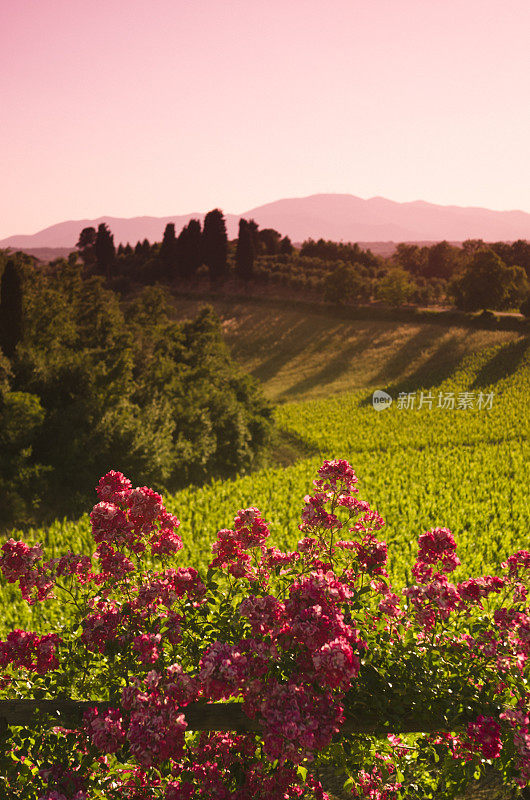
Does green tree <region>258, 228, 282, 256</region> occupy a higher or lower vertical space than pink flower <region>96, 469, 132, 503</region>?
higher

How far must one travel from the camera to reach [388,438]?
3319 centimetres

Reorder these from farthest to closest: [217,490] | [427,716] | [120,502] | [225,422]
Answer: [225,422] → [217,490] → [120,502] → [427,716]

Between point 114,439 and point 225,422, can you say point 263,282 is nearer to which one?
point 225,422

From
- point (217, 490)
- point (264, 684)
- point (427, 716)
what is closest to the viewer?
point (264, 684)

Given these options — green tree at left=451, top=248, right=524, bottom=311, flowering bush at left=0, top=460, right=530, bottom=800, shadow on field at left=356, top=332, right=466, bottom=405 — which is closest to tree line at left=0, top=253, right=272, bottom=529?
shadow on field at left=356, top=332, right=466, bottom=405

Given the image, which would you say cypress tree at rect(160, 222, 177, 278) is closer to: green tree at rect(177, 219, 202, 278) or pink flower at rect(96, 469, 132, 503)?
green tree at rect(177, 219, 202, 278)

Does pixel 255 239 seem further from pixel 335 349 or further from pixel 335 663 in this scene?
pixel 335 663

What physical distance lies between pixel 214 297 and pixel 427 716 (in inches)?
2978

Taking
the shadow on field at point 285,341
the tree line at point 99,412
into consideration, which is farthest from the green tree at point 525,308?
the tree line at point 99,412

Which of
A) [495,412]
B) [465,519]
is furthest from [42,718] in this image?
[495,412]

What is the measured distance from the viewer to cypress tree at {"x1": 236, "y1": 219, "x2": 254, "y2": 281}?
75.9 metres

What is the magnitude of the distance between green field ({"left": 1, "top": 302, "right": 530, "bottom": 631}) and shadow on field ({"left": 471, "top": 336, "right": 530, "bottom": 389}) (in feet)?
0.33

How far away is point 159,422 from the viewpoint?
85.8 ft

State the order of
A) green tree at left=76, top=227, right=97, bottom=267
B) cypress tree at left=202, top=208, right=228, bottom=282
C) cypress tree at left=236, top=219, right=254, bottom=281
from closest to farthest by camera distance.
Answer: cypress tree at left=236, top=219, right=254, bottom=281 → cypress tree at left=202, top=208, right=228, bottom=282 → green tree at left=76, top=227, right=97, bottom=267
